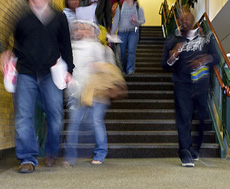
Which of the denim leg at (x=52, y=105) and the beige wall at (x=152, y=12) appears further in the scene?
the beige wall at (x=152, y=12)

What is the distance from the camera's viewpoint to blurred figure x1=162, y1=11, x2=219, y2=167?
404cm

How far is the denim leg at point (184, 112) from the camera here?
403cm

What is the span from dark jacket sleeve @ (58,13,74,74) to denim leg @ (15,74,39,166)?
1.23 ft

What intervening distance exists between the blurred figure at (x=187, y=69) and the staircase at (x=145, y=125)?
0.87 meters

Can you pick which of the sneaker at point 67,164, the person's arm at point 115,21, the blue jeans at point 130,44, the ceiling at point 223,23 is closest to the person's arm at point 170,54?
the sneaker at point 67,164

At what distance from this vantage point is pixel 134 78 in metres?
6.99

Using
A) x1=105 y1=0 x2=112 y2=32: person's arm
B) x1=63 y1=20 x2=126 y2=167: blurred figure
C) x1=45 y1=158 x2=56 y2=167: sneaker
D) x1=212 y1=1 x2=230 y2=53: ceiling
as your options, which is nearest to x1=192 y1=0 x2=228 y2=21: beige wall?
x1=212 y1=1 x2=230 y2=53: ceiling

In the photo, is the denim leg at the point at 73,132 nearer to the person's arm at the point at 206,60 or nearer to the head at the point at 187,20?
the person's arm at the point at 206,60

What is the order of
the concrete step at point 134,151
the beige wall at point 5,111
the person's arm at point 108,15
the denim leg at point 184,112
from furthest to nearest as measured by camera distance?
the person's arm at point 108,15, the concrete step at point 134,151, the beige wall at point 5,111, the denim leg at point 184,112

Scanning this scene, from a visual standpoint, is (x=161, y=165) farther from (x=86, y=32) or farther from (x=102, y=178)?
(x=86, y=32)

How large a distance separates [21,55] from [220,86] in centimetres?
267

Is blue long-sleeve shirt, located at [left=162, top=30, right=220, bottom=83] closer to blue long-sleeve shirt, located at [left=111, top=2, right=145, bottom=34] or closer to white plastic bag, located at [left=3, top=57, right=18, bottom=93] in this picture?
white plastic bag, located at [left=3, top=57, right=18, bottom=93]

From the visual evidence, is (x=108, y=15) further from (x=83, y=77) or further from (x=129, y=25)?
(x=83, y=77)

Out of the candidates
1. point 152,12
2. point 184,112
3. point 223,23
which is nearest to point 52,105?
point 184,112
